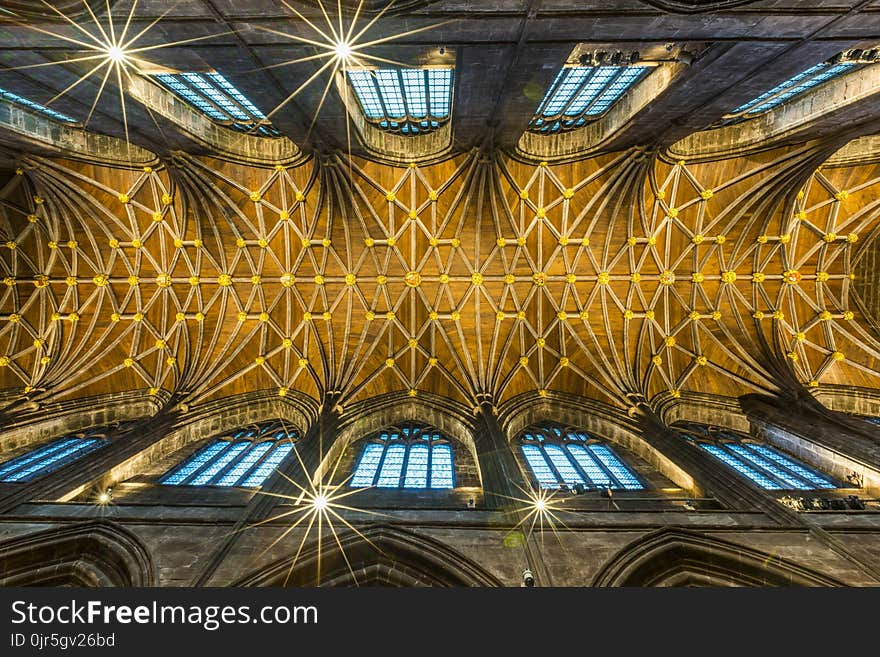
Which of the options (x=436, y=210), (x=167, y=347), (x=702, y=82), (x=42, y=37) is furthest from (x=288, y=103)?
(x=167, y=347)

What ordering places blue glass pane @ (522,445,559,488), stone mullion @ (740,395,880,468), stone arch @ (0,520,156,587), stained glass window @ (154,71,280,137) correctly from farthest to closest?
blue glass pane @ (522,445,559,488)
stained glass window @ (154,71,280,137)
stone mullion @ (740,395,880,468)
stone arch @ (0,520,156,587)

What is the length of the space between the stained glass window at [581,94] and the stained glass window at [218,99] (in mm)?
7286

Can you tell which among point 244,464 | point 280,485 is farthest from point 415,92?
point 244,464

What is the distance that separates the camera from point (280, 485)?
8797 mm

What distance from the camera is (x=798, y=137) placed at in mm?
10445

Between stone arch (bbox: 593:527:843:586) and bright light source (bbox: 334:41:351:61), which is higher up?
bright light source (bbox: 334:41:351:61)

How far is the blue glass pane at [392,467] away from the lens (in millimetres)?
10273

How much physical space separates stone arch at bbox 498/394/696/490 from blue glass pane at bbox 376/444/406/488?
128 inches

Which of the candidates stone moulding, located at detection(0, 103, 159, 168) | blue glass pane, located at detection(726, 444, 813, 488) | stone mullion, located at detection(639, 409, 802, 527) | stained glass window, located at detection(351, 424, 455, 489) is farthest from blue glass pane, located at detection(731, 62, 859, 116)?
stone moulding, located at detection(0, 103, 159, 168)

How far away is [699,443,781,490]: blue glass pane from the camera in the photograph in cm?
1004

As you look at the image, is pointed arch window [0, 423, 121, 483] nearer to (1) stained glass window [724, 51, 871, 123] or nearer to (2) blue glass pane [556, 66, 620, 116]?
(2) blue glass pane [556, 66, 620, 116]

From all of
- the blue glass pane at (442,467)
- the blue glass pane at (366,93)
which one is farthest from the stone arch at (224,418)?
the blue glass pane at (366,93)

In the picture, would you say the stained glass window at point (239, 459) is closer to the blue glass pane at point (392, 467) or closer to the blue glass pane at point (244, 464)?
the blue glass pane at point (244, 464)

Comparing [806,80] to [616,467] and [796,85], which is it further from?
[616,467]
